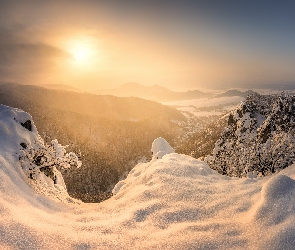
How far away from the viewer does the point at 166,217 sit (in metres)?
12.1

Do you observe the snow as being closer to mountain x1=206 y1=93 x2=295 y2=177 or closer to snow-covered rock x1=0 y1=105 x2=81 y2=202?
snow-covered rock x1=0 y1=105 x2=81 y2=202

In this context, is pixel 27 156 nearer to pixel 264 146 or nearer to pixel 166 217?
pixel 166 217

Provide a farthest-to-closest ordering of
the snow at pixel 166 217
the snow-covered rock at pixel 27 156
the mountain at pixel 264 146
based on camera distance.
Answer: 1. the mountain at pixel 264 146
2. the snow-covered rock at pixel 27 156
3. the snow at pixel 166 217

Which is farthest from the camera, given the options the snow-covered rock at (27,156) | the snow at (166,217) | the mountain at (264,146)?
the mountain at (264,146)

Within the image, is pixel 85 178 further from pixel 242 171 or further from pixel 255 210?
pixel 255 210

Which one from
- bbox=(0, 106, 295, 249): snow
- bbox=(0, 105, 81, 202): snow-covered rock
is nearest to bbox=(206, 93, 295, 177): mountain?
bbox=(0, 106, 295, 249): snow

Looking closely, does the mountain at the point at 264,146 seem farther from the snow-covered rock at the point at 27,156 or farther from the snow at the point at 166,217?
the snow-covered rock at the point at 27,156

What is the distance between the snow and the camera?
30.5 ft

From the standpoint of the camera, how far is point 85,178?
538 feet

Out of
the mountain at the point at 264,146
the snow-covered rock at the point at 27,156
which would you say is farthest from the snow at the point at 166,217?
the mountain at the point at 264,146

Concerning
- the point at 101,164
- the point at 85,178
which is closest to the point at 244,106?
the point at 85,178

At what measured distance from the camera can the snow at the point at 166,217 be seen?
930 centimetres

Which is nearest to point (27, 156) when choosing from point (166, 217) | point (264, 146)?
point (166, 217)

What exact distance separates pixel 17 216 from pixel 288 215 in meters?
11.7
